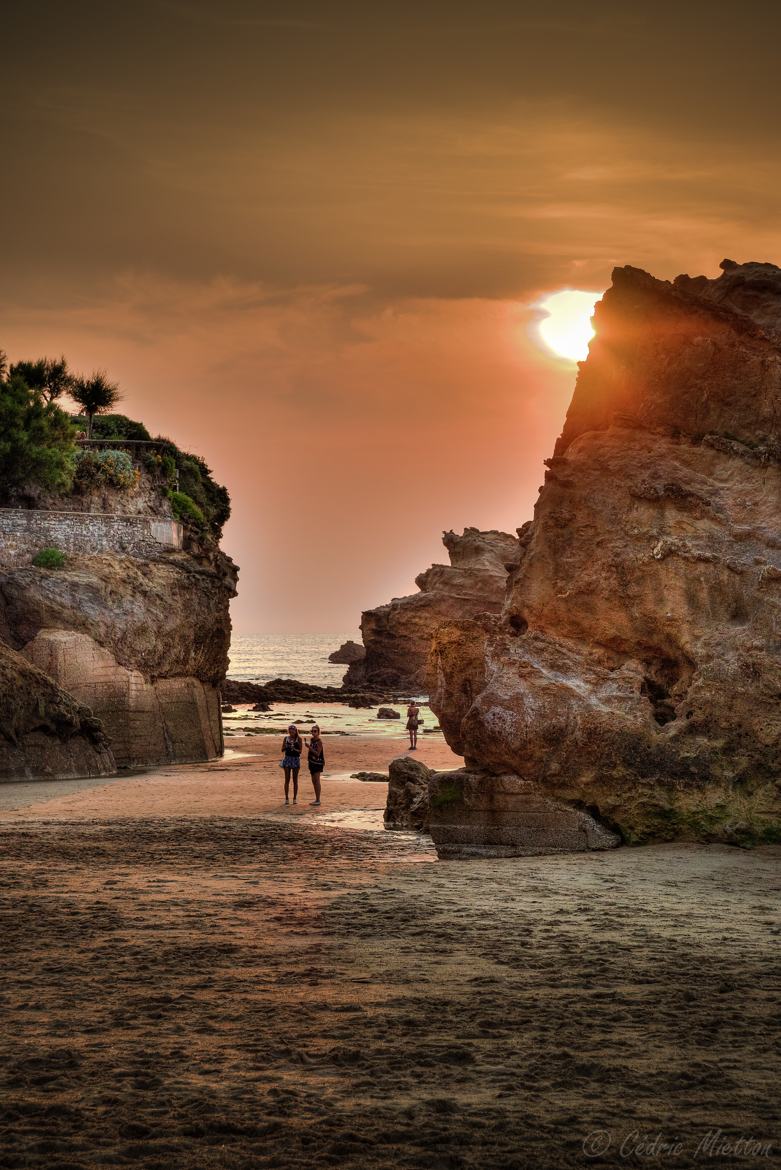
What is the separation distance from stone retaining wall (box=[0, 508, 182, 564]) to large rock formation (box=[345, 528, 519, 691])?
48.0 m

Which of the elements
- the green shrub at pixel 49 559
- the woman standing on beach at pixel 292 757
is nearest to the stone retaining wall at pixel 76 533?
the green shrub at pixel 49 559

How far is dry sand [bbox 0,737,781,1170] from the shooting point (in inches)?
190

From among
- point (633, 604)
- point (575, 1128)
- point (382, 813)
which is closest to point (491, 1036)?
point (575, 1128)

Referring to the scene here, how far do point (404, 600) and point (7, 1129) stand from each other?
8719 cm

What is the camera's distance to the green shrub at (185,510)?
44.4 meters

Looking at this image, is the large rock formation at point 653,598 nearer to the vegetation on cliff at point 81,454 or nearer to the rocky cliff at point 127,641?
the rocky cliff at point 127,641

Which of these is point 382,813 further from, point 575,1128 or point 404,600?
point 404,600

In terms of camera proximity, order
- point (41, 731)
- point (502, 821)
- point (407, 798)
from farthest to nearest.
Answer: point (41, 731) → point (407, 798) → point (502, 821)

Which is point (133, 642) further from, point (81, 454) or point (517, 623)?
point (517, 623)

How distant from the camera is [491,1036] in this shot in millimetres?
6148

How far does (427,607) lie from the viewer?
88062mm

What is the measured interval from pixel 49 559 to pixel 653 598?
22282mm

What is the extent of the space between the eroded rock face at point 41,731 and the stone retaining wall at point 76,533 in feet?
26.4

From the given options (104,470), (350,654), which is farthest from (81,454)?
(350,654)
